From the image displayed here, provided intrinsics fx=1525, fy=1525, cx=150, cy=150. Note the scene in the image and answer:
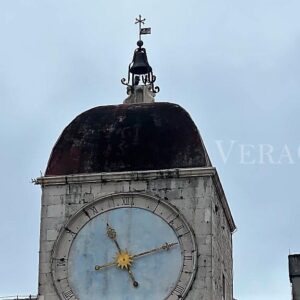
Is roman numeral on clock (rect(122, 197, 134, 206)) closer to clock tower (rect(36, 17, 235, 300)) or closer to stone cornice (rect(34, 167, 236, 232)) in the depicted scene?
clock tower (rect(36, 17, 235, 300))

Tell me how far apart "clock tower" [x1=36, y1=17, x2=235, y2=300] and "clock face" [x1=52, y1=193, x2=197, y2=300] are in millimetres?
23

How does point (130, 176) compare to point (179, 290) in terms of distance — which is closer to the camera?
point (179, 290)

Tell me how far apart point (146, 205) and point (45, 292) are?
3109 mm

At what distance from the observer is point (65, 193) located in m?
36.2

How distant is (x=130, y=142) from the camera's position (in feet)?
120

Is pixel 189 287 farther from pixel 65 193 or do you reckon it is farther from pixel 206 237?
pixel 65 193

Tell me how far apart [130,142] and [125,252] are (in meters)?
2.77

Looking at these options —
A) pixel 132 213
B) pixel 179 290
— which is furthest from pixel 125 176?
pixel 179 290

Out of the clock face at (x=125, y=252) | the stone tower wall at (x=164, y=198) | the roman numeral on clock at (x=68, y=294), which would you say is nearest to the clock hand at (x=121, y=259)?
the clock face at (x=125, y=252)

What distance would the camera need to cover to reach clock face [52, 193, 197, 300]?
35.1 meters

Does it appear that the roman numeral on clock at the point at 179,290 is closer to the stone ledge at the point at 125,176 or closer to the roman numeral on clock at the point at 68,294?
the roman numeral on clock at the point at 68,294

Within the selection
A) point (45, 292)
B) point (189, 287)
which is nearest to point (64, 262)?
point (45, 292)

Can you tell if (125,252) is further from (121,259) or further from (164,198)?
(164,198)

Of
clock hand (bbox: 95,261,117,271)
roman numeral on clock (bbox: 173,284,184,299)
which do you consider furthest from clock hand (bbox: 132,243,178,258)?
roman numeral on clock (bbox: 173,284,184,299)
